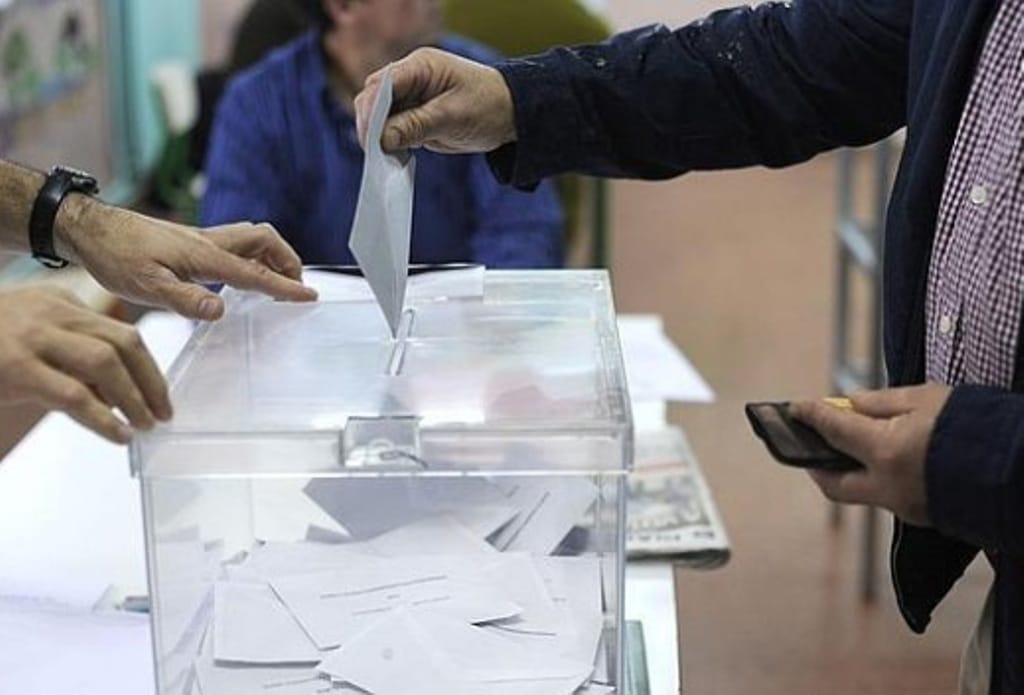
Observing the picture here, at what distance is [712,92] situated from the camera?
1.21 meters

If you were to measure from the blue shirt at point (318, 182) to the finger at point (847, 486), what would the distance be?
1319 mm

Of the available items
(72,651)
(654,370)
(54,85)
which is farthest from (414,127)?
(54,85)

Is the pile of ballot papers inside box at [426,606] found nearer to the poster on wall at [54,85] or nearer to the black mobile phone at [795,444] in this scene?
the black mobile phone at [795,444]

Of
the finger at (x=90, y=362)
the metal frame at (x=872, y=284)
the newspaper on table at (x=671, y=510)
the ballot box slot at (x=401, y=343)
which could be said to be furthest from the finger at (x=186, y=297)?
the metal frame at (x=872, y=284)

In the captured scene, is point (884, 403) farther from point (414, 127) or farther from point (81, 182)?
point (81, 182)

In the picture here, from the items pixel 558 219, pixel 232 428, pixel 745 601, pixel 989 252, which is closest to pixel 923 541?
pixel 989 252

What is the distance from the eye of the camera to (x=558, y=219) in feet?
7.50

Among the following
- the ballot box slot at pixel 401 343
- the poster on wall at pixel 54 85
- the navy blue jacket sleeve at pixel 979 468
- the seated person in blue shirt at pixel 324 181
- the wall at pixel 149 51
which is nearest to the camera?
the navy blue jacket sleeve at pixel 979 468

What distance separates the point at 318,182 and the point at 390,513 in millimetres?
1222

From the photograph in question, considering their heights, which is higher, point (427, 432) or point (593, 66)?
point (593, 66)

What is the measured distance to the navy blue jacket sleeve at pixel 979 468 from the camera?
2.67ft

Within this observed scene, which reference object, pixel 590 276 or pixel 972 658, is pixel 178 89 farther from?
pixel 972 658

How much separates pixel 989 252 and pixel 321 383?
1.44 feet

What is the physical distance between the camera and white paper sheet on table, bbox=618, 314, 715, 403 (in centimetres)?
172
